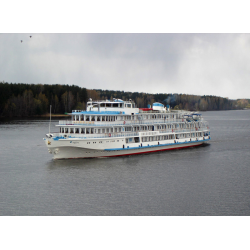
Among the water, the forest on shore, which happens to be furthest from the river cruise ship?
the forest on shore

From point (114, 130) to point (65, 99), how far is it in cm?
10568

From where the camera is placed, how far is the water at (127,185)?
947 inches

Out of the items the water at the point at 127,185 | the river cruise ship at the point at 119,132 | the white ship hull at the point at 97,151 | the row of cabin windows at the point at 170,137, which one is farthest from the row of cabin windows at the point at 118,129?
the water at the point at 127,185

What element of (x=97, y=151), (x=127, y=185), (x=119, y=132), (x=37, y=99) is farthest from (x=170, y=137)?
(x=37, y=99)

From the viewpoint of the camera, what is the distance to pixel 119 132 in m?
44.4

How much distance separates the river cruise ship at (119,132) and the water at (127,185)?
1.69 meters

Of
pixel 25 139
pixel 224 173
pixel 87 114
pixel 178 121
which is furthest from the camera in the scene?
pixel 25 139

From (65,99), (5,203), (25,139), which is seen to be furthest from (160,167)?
(65,99)

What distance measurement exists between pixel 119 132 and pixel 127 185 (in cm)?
1517

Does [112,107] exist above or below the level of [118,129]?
above

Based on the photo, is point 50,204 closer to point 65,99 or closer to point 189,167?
point 189,167

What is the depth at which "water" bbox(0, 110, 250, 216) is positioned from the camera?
24.0m

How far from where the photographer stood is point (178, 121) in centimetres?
5391

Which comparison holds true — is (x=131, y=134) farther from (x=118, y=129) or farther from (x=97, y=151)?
(x=97, y=151)
